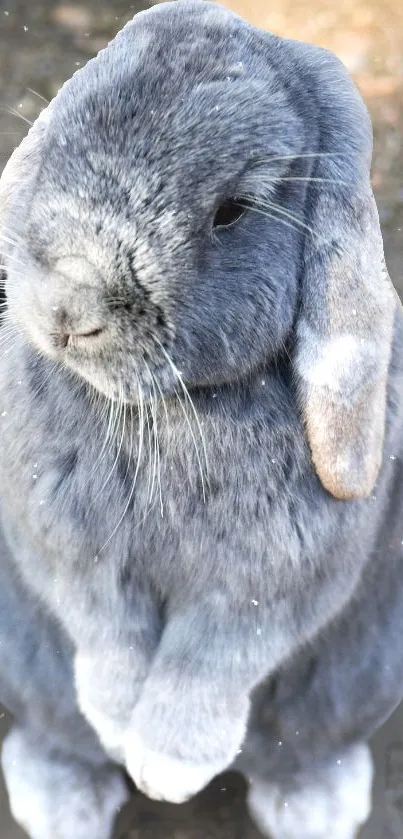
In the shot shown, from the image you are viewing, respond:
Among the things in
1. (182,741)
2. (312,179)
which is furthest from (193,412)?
(182,741)

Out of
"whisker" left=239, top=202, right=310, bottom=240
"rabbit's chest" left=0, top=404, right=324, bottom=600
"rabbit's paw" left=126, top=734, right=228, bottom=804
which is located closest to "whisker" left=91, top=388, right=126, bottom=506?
"rabbit's chest" left=0, top=404, right=324, bottom=600

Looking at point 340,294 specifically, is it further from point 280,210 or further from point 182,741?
point 182,741

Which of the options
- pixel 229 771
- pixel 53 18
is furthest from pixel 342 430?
pixel 53 18

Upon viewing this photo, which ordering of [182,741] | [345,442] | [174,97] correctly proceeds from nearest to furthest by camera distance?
[174,97] < [345,442] < [182,741]

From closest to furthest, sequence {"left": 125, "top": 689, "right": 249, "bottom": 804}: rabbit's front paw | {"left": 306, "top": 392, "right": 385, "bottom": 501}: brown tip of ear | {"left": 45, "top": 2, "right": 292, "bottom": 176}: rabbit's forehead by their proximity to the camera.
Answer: {"left": 45, "top": 2, "right": 292, "bottom": 176}: rabbit's forehead → {"left": 306, "top": 392, "right": 385, "bottom": 501}: brown tip of ear → {"left": 125, "top": 689, "right": 249, "bottom": 804}: rabbit's front paw

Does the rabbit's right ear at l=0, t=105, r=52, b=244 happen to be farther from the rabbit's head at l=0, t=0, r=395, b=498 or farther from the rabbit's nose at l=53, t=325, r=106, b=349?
the rabbit's nose at l=53, t=325, r=106, b=349

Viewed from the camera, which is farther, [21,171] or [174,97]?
A: [21,171]

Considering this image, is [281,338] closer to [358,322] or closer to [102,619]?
[358,322]
